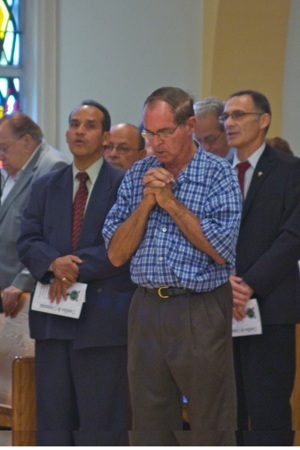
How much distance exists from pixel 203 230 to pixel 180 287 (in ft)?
0.77

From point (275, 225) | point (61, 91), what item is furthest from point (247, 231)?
point (61, 91)

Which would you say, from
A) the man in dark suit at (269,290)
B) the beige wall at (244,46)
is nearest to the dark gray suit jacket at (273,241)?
the man in dark suit at (269,290)

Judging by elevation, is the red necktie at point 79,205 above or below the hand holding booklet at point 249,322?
above

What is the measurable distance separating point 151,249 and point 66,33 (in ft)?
13.9

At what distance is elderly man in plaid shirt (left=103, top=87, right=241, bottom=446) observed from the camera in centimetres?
401

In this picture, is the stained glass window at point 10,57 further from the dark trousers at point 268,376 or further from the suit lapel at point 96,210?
the dark trousers at point 268,376

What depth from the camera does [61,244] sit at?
5094mm

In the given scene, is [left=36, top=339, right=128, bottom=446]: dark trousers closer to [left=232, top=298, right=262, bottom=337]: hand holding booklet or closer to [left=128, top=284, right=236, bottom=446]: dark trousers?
[left=232, top=298, right=262, bottom=337]: hand holding booklet

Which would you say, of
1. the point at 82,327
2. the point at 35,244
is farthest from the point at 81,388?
the point at 35,244

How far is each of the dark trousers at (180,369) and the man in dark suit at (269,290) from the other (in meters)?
0.74

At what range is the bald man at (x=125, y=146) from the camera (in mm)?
6289

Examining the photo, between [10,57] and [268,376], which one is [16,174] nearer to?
[268,376]

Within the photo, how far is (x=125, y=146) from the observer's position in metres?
6.30

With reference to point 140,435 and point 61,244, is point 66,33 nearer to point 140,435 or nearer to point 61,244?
point 61,244
